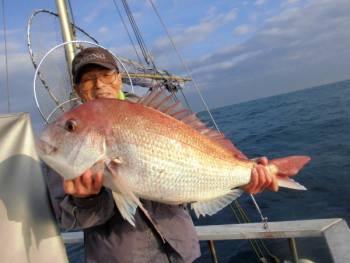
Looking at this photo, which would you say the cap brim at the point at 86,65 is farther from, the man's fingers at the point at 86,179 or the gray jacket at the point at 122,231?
the man's fingers at the point at 86,179

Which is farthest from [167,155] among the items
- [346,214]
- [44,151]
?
[346,214]

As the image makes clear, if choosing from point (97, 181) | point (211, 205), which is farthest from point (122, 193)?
point (211, 205)

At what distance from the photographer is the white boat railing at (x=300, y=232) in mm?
3633

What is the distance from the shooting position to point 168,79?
1255cm

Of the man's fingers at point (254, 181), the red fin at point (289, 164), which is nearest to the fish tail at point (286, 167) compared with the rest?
the red fin at point (289, 164)

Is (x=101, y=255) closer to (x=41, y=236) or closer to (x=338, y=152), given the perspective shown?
(x=41, y=236)

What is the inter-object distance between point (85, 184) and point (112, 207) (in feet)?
1.22

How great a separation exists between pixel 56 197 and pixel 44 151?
1.79ft

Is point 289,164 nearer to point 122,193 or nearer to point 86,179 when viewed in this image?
point 122,193

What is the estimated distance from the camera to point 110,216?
260cm

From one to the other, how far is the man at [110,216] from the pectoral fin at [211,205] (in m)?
0.14

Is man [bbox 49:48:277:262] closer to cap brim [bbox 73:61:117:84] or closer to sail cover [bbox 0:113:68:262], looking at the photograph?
cap brim [bbox 73:61:117:84]

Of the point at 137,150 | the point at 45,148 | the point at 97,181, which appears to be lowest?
the point at 97,181

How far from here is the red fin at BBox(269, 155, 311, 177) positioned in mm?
2961
